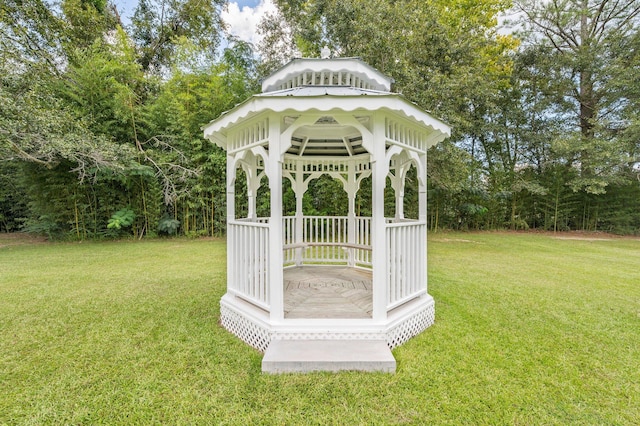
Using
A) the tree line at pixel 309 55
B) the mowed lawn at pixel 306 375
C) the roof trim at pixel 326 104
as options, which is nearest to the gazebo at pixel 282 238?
the roof trim at pixel 326 104

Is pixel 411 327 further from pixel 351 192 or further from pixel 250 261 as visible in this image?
pixel 351 192

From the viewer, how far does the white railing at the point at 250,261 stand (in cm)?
276

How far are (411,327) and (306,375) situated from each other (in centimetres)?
127

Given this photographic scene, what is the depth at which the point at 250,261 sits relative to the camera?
2908mm

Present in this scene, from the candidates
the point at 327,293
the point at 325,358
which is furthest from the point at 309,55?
the point at 325,358

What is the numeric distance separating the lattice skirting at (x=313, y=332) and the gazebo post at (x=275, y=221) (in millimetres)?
193

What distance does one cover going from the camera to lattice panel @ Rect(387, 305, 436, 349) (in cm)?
268

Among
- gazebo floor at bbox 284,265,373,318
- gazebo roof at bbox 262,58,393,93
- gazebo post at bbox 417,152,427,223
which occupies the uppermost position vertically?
gazebo roof at bbox 262,58,393,93

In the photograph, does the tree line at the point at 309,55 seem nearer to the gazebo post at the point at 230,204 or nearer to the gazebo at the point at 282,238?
the gazebo at the point at 282,238

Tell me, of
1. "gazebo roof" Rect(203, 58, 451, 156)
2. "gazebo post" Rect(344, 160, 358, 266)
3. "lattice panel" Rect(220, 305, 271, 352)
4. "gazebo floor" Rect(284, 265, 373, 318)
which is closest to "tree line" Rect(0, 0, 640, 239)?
"gazebo post" Rect(344, 160, 358, 266)

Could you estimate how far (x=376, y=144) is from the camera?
8.25 ft

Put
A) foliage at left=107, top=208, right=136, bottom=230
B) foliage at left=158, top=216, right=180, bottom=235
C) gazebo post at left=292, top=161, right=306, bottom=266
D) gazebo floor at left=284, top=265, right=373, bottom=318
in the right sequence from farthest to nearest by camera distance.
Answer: foliage at left=158, top=216, right=180, bottom=235
foliage at left=107, top=208, right=136, bottom=230
gazebo post at left=292, top=161, right=306, bottom=266
gazebo floor at left=284, top=265, right=373, bottom=318

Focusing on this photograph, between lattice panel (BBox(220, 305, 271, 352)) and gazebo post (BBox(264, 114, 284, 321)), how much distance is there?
200mm

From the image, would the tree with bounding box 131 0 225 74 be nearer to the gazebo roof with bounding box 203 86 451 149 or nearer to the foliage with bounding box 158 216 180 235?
the foliage with bounding box 158 216 180 235
